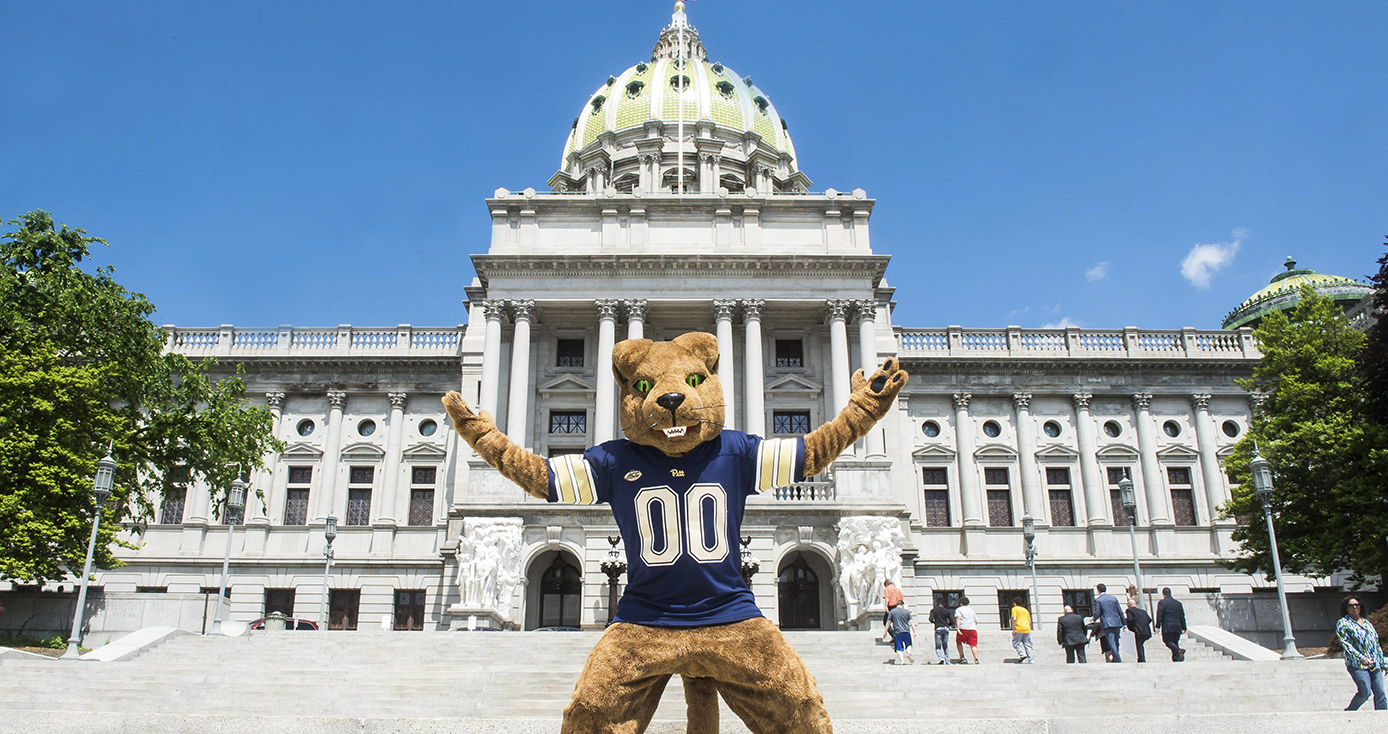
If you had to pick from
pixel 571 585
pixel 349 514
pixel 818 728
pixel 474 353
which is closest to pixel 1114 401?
pixel 571 585

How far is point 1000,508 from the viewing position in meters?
37.1

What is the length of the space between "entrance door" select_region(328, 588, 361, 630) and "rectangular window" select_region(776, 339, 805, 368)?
1814 cm

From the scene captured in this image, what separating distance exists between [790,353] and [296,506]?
20424 mm

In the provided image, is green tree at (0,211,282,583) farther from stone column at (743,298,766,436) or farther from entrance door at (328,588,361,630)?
stone column at (743,298,766,436)

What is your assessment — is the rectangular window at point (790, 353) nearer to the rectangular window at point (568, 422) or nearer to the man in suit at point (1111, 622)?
the rectangular window at point (568, 422)

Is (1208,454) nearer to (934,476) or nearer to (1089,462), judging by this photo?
(1089,462)

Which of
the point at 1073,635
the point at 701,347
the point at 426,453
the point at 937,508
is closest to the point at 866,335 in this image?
the point at 937,508

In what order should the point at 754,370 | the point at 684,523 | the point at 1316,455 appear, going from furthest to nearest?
the point at 754,370 < the point at 1316,455 < the point at 684,523

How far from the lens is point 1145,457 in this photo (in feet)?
122

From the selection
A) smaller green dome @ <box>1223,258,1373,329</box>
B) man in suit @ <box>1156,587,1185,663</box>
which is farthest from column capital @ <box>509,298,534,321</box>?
smaller green dome @ <box>1223,258,1373,329</box>

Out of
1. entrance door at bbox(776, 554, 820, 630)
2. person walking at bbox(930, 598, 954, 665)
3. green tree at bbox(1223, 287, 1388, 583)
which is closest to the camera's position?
person walking at bbox(930, 598, 954, 665)

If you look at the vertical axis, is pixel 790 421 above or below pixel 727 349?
below

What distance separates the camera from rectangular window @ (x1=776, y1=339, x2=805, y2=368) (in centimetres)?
3509

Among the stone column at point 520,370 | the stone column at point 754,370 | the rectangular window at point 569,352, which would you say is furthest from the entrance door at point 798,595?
the rectangular window at point 569,352
